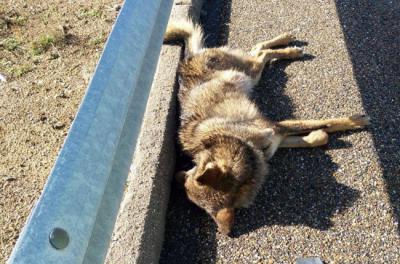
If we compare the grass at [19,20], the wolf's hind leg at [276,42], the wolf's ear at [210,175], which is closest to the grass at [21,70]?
the grass at [19,20]

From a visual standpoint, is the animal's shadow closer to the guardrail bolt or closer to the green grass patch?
the guardrail bolt

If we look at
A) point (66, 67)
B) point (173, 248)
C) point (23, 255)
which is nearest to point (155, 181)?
point (173, 248)

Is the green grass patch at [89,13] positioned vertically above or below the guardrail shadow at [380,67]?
below

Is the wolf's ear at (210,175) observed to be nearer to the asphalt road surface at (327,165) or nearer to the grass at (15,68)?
the asphalt road surface at (327,165)

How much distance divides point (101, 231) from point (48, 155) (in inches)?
108

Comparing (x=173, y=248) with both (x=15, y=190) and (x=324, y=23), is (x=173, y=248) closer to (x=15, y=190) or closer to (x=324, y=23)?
(x=15, y=190)

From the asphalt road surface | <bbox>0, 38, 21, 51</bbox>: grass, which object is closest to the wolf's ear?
the asphalt road surface

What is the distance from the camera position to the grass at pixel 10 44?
17.6 ft

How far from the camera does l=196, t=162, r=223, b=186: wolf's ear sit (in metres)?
3.63

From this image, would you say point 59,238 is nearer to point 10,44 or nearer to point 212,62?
point 212,62

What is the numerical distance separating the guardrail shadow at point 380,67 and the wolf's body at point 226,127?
249mm

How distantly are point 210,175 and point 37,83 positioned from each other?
2.26 meters

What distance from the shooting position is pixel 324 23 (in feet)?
17.8

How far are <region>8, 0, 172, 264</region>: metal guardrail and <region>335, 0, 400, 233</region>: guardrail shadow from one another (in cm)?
225
